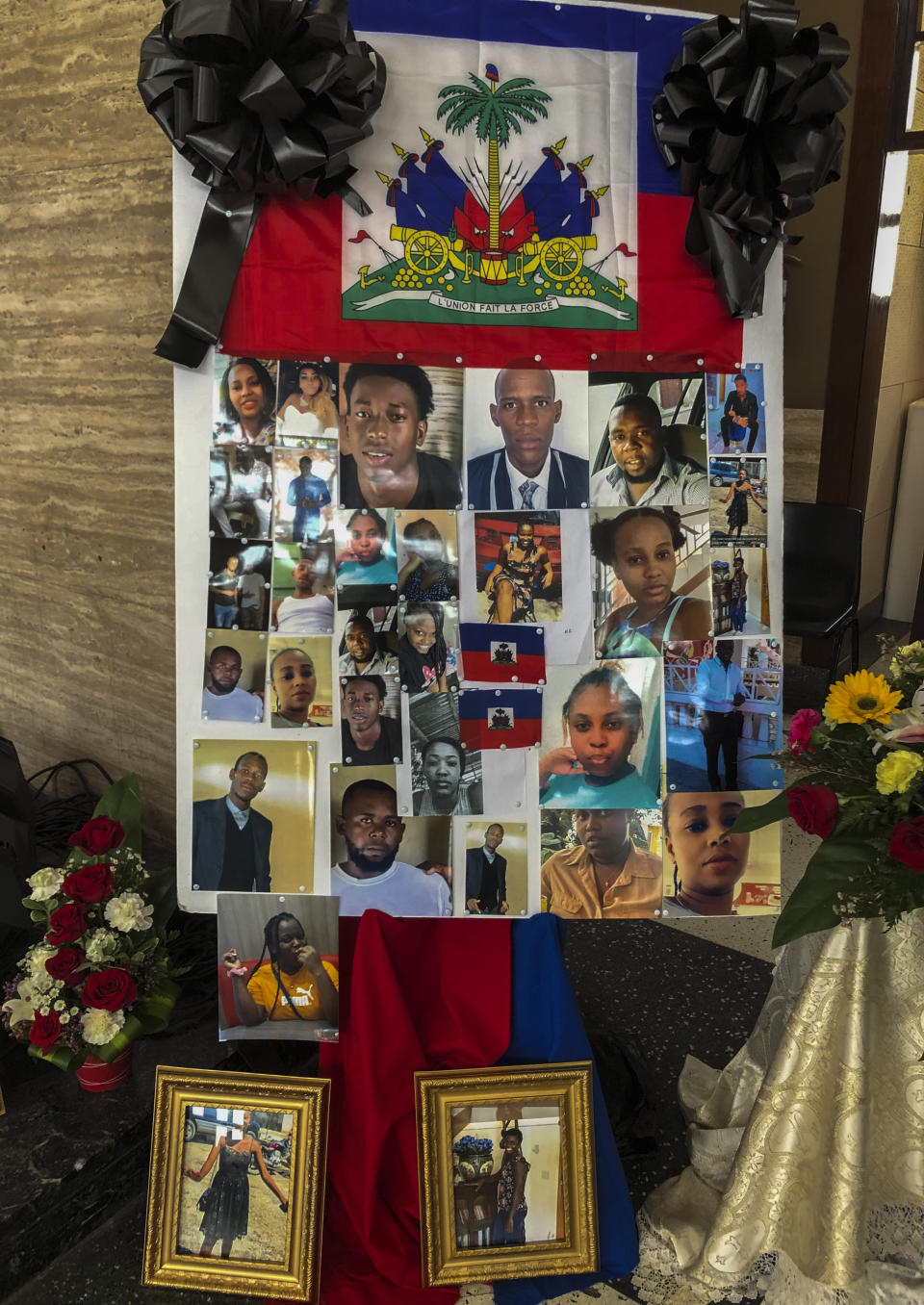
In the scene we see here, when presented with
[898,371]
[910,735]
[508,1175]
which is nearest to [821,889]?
[910,735]

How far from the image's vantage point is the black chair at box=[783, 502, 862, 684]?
3898 millimetres

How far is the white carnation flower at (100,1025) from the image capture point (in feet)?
6.12

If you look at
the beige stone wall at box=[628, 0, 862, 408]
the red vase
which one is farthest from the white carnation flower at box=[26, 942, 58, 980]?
the beige stone wall at box=[628, 0, 862, 408]

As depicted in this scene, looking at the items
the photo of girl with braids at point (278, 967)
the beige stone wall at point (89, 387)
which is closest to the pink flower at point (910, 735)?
the photo of girl with braids at point (278, 967)

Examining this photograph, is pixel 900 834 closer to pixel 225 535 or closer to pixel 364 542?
pixel 364 542

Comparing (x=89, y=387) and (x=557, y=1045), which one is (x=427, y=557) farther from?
(x=89, y=387)

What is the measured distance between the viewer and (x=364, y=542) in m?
1.63

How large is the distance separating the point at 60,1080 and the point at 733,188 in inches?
78.2

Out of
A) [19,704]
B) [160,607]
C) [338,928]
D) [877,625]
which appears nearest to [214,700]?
[338,928]

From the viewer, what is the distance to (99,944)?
1.88 m

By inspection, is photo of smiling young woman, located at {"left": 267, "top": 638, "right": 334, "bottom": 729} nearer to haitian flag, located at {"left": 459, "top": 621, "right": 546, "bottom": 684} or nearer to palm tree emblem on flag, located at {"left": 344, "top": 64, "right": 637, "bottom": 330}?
haitian flag, located at {"left": 459, "top": 621, "right": 546, "bottom": 684}

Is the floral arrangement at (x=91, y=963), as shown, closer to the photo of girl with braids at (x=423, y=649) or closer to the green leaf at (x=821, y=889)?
the photo of girl with braids at (x=423, y=649)

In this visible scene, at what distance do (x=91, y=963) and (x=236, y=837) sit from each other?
1.43ft

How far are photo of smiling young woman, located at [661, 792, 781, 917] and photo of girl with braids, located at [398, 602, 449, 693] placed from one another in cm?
42
